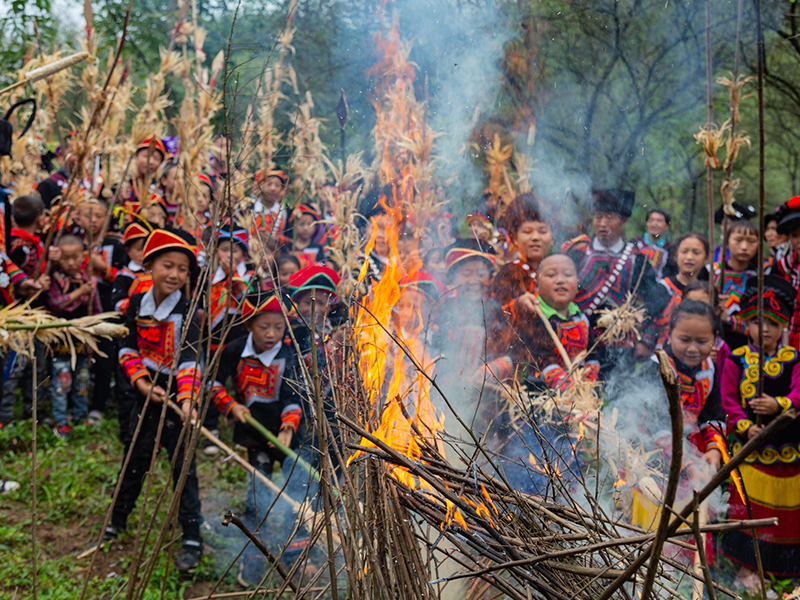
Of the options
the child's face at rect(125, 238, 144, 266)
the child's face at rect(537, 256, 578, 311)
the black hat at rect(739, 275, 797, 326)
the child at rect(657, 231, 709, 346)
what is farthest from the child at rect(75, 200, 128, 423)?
the black hat at rect(739, 275, 797, 326)

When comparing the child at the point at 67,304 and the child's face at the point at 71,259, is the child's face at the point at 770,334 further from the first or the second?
the child's face at the point at 71,259

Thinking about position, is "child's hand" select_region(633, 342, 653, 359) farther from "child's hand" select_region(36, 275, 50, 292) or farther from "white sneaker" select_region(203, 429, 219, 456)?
"child's hand" select_region(36, 275, 50, 292)

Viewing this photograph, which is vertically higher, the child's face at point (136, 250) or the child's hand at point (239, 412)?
the child's face at point (136, 250)

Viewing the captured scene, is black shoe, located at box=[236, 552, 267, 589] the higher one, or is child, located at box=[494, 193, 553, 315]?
child, located at box=[494, 193, 553, 315]

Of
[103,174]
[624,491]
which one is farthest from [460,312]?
[103,174]

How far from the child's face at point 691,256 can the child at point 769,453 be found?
4.84ft

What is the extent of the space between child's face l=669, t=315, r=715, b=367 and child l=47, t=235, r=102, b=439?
444cm

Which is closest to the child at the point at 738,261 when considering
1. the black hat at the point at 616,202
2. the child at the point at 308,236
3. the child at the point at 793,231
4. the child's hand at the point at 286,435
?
the child at the point at 793,231

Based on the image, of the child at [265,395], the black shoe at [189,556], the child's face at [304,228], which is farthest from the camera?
the child's face at [304,228]

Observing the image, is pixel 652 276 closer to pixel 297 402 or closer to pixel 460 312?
pixel 460 312

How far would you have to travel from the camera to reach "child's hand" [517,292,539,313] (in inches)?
171

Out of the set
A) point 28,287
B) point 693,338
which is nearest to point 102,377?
point 28,287

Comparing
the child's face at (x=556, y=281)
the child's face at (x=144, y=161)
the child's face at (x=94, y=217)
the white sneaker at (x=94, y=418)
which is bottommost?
the white sneaker at (x=94, y=418)

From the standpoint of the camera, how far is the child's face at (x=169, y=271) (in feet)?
12.6
